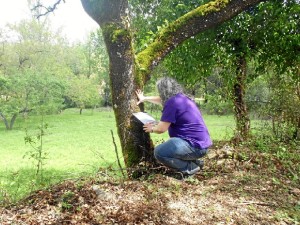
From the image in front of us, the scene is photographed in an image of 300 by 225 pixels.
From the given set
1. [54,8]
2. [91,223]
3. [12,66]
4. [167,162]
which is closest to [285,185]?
[167,162]

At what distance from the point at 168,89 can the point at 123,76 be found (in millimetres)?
828

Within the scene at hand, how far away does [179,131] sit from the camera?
4527mm

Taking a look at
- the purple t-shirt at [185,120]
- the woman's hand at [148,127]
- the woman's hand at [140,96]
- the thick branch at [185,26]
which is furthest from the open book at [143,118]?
the thick branch at [185,26]

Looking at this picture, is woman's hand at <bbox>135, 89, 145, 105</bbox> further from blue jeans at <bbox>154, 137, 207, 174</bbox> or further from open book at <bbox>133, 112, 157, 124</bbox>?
blue jeans at <bbox>154, 137, 207, 174</bbox>

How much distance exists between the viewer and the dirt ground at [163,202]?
3285 mm

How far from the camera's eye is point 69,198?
143 inches

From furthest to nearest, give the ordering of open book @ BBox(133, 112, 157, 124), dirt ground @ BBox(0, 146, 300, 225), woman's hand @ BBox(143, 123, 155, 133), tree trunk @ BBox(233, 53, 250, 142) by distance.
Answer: tree trunk @ BBox(233, 53, 250, 142) → open book @ BBox(133, 112, 157, 124) → woman's hand @ BBox(143, 123, 155, 133) → dirt ground @ BBox(0, 146, 300, 225)

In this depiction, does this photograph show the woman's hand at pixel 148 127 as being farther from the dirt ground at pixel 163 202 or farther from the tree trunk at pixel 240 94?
the tree trunk at pixel 240 94

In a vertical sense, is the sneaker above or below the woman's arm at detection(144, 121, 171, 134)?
below

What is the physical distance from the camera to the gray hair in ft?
15.2

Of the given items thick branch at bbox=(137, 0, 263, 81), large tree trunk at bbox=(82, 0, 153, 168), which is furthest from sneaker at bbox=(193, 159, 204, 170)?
thick branch at bbox=(137, 0, 263, 81)

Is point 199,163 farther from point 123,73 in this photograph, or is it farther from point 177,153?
point 123,73

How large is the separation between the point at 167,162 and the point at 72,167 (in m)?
8.00

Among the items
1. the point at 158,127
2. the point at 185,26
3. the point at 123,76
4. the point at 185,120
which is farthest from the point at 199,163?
the point at 185,26
